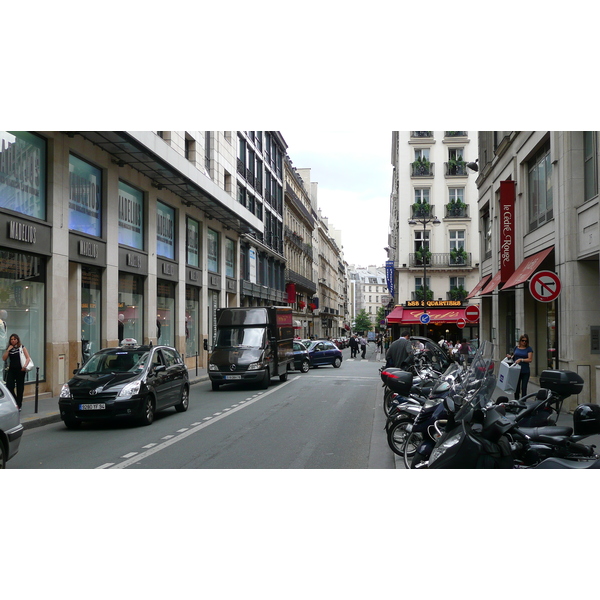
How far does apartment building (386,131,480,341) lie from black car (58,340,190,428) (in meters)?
35.6

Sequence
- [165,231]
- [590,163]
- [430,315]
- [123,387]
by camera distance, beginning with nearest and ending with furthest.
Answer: [123,387] → [590,163] → [165,231] → [430,315]

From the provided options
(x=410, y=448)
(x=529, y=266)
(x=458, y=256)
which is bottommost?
(x=410, y=448)

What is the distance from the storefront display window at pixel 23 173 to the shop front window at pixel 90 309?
3102 mm

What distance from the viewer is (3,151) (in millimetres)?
15445

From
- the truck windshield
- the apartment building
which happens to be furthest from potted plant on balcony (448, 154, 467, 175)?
the truck windshield

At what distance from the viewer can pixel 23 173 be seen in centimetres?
1612

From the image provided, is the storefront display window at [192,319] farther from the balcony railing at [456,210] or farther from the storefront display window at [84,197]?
the balcony railing at [456,210]

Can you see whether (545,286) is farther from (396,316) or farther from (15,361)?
(396,316)

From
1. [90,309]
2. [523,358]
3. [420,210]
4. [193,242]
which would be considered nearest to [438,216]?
[420,210]

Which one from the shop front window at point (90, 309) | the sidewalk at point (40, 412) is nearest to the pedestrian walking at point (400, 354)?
the sidewalk at point (40, 412)

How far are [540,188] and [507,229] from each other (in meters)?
2.47

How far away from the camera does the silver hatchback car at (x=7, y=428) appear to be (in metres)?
6.89

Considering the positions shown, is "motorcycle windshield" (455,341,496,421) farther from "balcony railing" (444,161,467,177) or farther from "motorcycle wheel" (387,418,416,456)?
"balcony railing" (444,161,467,177)

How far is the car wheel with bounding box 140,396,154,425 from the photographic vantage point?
12023 millimetres
